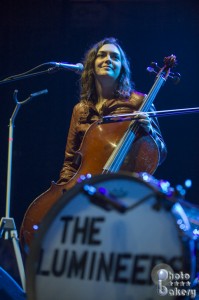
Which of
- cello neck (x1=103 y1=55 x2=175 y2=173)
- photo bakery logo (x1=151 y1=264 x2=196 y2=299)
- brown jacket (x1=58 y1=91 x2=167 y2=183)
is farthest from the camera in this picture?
brown jacket (x1=58 y1=91 x2=167 y2=183)

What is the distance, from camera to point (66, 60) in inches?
160

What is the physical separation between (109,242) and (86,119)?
1.57 metres

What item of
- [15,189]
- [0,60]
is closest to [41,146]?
[15,189]

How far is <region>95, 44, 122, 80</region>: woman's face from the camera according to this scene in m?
2.79

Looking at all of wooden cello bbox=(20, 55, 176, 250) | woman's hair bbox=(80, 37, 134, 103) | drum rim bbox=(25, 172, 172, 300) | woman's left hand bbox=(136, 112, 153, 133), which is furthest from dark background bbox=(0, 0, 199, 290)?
drum rim bbox=(25, 172, 172, 300)

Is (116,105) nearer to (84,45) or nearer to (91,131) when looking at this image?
(91,131)

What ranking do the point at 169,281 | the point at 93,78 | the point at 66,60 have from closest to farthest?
1. the point at 169,281
2. the point at 93,78
3. the point at 66,60

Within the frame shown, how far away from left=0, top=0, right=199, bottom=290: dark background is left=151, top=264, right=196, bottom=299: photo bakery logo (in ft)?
8.43

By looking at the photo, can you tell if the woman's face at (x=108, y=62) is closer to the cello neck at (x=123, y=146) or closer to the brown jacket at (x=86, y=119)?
the brown jacket at (x=86, y=119)

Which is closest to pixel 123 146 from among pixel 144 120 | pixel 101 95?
pixel 144 120

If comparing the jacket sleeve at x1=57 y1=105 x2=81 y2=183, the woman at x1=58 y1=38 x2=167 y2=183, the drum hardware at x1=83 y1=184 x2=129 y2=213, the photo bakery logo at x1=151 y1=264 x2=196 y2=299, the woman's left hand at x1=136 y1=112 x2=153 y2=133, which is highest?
the woman at x1=58 y1=38 x2=167 y2=183

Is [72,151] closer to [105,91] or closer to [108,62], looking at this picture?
[105,91]

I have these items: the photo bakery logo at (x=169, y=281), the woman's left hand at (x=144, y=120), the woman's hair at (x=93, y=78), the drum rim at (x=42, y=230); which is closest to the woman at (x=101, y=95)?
the woman's hair at (x=93, y=78)

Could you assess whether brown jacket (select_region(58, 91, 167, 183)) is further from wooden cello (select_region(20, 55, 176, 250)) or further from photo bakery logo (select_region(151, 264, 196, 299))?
photo bakery logo (select_region(151, 264, 196, 299))
